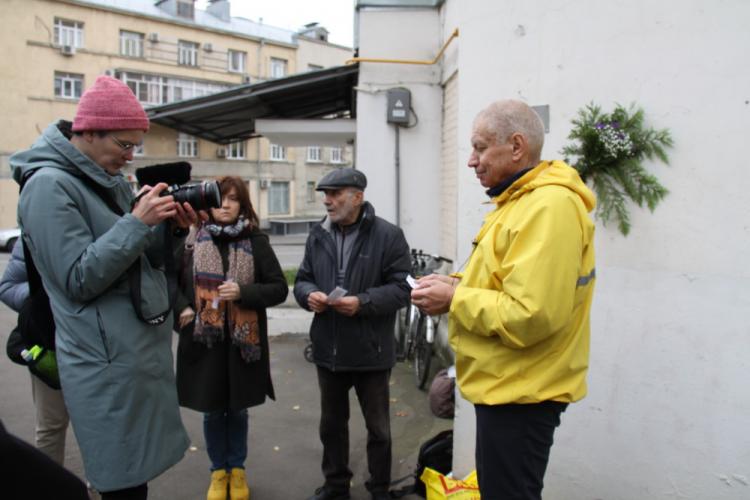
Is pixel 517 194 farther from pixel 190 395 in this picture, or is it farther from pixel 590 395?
pixel 190 395

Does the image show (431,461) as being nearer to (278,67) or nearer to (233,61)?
(233,61)

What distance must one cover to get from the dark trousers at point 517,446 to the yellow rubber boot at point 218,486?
1980mm

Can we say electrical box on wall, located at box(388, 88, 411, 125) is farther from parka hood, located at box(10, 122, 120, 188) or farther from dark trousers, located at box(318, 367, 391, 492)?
parka hood, located at box(10, 122, 120, 188)

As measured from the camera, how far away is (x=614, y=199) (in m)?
2.85

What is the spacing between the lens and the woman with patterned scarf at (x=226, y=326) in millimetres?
3375

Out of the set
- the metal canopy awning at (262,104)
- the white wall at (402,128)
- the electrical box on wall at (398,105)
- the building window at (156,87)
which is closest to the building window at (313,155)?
the building window at (156,87)

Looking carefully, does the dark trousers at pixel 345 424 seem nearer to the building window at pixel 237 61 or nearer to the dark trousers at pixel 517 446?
the dark trousers at pixel 517 446

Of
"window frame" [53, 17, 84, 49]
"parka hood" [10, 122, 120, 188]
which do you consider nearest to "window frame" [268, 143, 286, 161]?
"window frame" [53, 17, 84, 49]

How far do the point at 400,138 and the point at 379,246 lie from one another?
3.44 m

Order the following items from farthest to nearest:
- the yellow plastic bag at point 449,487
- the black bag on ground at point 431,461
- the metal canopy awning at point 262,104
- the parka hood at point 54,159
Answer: the metal canopy awning at point 262,104 < the black bag on ground at point 431,461 < the yellow plastic bag at point 449,487 < the parka hood at point 54,159

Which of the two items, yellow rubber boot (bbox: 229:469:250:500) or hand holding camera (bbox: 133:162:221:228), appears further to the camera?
yellow rubber boot (bbox: 229:469:250:500)

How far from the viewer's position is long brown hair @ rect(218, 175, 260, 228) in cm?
345

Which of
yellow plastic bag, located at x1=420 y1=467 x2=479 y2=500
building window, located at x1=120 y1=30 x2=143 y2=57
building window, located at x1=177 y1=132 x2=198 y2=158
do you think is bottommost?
yellow plastic bag, located at x1=420 y1=467 x2=479 y2=500

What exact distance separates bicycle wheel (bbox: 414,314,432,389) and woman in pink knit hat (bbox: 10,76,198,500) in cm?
362
